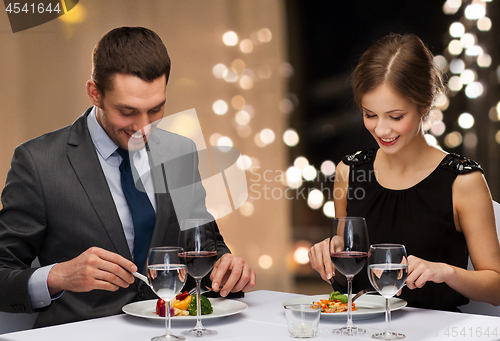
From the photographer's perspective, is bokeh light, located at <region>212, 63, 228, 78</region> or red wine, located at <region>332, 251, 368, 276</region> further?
bokeh light, located at <region>212, 63, 228, 78</region>

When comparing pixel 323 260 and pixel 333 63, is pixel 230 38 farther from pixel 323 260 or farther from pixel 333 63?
pixel 323 260

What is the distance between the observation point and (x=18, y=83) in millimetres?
2084

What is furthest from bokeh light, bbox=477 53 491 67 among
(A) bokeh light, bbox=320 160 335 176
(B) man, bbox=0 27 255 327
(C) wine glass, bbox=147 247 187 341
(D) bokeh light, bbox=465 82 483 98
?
(C) wine glass, bbox=147 247 187 341

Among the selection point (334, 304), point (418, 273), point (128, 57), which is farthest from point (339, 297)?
point (128, 57)

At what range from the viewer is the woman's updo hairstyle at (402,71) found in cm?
151

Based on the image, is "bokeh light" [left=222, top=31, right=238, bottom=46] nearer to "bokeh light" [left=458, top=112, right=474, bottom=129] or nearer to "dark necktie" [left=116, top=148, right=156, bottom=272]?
"bokeh light" [left=458, top=112, right=474, bottom=129]

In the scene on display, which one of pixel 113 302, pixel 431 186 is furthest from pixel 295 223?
pixel 113 302

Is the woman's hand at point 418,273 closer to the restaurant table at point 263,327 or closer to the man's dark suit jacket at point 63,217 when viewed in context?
the restaurant table at point 263,327

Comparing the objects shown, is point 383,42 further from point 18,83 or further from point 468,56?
point 18,83

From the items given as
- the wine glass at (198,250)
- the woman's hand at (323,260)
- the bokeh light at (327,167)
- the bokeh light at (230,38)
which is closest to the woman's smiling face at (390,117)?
the woman's hand at (323,260)

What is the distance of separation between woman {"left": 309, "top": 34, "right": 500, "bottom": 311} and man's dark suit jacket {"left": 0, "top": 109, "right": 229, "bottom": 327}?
22.7 inches

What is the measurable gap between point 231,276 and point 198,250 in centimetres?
23

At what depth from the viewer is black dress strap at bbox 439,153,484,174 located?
151cm

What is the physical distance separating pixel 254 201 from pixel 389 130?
1847 millimetres
